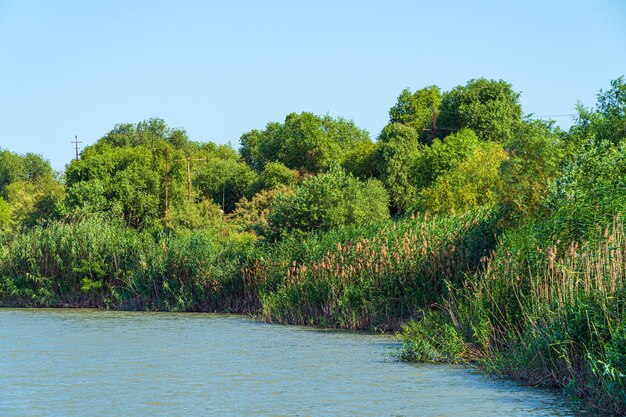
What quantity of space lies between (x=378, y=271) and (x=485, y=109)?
152 ft

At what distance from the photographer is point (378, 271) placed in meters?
28.6

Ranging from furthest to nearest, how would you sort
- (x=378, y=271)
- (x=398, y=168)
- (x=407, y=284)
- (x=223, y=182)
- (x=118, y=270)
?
(x=223, y=182) < (x=398, y=168) < (x=118, y=270) < (x=378, y=271) < (x=407, y=284)

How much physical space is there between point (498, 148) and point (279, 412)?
3960 centimetres

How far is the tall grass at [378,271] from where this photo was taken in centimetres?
2728

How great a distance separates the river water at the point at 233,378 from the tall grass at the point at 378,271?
3.55 ft

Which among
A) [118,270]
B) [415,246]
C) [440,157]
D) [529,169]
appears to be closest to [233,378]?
[415,246]

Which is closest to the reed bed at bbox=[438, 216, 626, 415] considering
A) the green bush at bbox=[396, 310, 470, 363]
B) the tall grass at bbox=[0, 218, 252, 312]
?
the green bush at bbox=[396, 310, 470, 363]

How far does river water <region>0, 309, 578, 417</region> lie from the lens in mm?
17109

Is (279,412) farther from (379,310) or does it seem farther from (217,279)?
(217,279)

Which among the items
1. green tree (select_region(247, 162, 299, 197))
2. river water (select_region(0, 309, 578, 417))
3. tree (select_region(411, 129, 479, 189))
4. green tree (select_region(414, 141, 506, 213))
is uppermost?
green tree (select_region(247, 162, 299, 197))

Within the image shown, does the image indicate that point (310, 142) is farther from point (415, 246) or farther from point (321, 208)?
point (415, 246)

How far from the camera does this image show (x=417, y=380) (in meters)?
19.7

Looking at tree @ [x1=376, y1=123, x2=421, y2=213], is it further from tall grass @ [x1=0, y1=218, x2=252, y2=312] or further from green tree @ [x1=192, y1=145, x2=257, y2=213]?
tall grass @ [x1=0, y1=218, x2=252, y2=312]

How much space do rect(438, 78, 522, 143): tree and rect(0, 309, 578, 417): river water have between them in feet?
147
